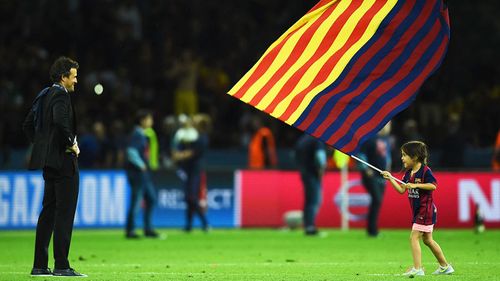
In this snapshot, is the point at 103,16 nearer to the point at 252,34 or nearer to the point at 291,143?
the point at 252,34

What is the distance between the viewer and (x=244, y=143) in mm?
29203

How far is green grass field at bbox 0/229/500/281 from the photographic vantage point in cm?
1339

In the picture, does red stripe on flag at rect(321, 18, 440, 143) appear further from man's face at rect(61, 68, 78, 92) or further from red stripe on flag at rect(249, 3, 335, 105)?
man's face at rect(61, 68, 78, 92)

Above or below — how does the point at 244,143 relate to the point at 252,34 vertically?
below

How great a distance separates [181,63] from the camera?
29328 mm

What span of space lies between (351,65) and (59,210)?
3.61m

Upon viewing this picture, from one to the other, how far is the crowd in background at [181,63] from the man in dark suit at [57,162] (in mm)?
14542

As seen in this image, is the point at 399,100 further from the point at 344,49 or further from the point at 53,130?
the point at 53,130

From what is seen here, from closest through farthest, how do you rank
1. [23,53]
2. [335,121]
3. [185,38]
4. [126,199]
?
[335,121], [126,199], [23,53], [185,38]

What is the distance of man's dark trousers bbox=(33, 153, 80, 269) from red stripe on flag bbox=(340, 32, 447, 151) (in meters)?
3.02

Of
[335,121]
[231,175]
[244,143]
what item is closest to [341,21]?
[335,121]

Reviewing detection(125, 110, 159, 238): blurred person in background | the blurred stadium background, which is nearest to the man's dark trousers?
detection(125, 110, 159, 238): blurred person in background

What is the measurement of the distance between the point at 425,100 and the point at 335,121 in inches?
711

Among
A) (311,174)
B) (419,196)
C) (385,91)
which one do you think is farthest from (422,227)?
(311,174)
